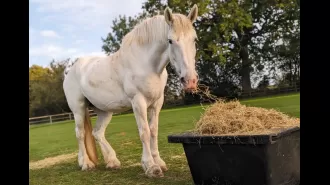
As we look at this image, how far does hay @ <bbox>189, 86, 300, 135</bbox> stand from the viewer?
10.0 feet

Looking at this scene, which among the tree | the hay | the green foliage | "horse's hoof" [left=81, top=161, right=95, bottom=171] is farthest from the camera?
the green foliage

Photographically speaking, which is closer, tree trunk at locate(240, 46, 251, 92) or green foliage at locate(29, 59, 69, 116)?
tree trunk at locate(240, 46, 251, 92)

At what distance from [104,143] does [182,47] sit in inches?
95.0

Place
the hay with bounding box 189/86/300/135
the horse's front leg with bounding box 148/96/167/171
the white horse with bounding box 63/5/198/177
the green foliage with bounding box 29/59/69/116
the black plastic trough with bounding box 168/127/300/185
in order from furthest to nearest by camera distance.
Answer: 1. the green foliage with bounding box 29/59/69/116
2. the horse's front leg with bounding box 148/96/167/171
3. the white horse with bounding box 63/5/198/177
4. the hay with bounding box 189/86/300/135
5. the black plastic trough with bounding box 168/127/300/185

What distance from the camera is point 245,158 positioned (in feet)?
9.37

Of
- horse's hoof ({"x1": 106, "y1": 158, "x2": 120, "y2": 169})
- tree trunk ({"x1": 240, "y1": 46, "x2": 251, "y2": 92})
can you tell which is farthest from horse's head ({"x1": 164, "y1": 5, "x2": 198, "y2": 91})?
tree trunk ({"x1": 240, "y1": 46, "x2": 251, "y2": 92})

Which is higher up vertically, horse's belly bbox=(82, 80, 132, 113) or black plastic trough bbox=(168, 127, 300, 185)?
horse's belly bbox=(82, 80, 132, 113)

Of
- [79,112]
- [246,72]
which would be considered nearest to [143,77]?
[79,112]

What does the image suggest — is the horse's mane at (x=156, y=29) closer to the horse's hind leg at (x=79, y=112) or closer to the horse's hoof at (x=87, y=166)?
the horse's hind leg at (x=79, y=112)

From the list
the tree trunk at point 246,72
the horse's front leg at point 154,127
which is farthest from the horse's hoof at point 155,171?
the tree trunk at point 246,72

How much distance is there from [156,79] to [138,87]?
0.25 m

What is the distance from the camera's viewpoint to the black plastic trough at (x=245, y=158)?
279cm

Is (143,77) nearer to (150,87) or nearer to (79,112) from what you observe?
(150,87)

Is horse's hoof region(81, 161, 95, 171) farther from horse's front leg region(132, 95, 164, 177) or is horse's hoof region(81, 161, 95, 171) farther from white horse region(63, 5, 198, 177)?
horse's front leg region(132, 95, 164, 177)
